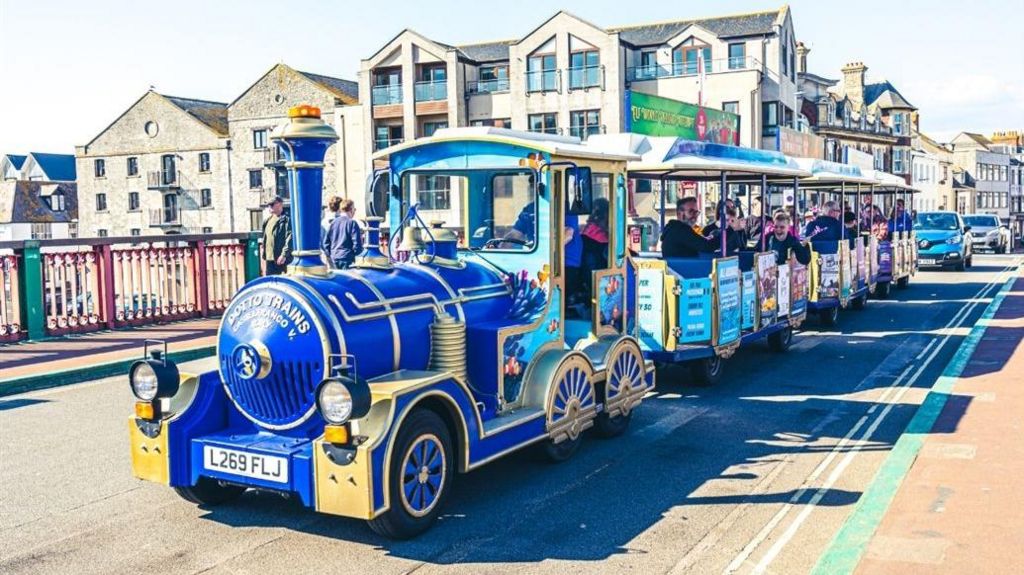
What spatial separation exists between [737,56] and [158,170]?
40.0 metres

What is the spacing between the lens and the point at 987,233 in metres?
39.9

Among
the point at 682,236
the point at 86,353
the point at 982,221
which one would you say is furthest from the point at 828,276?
the point at 982,221

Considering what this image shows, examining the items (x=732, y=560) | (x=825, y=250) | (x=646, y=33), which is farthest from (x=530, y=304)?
(x=646, y=33)

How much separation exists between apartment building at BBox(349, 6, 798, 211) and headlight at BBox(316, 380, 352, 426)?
44.7 metres


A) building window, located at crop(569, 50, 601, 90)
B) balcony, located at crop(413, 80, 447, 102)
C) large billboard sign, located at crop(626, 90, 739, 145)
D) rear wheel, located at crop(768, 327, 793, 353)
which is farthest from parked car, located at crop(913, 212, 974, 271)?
balcony, located at crop(413, 80, 447, 102)

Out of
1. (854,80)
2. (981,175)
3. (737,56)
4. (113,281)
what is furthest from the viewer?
(981,175)

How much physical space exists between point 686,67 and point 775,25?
4998 mm

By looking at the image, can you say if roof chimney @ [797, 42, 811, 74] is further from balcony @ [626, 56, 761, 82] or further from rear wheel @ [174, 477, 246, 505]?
rear wheel @ [174, 477, 246, 505]

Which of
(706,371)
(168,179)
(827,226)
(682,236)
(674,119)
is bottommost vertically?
(706,371)

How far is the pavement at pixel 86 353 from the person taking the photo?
10.6 m

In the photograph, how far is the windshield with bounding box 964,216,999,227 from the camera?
132ft

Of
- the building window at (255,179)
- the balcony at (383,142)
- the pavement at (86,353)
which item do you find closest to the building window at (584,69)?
the balcony at (383,142)

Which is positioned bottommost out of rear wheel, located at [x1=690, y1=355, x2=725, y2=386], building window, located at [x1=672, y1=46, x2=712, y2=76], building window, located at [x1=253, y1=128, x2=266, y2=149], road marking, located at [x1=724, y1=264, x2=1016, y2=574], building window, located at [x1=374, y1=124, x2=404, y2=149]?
road marking, located at [x1=724, y1=264, x2=1016, y2=574]

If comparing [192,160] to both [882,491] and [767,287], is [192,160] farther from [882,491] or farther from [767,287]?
[882,491]
